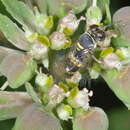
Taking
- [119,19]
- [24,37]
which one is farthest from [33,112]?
[119,19]

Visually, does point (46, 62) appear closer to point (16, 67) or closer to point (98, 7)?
point (16, 67)

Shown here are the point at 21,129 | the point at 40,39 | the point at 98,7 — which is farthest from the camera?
the point at 98,7

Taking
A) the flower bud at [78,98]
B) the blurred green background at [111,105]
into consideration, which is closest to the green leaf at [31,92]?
the flower bud at [78,98]

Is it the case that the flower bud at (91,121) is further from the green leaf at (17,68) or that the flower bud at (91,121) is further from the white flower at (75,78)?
the green leaf at (17,68)

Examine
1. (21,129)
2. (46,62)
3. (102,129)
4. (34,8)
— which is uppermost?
(34,8)

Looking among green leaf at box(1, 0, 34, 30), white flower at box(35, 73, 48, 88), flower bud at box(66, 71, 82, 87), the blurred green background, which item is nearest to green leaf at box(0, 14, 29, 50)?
green leaf at box(1, 0, 34, 30)

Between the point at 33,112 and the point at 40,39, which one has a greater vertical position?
the point at 40,39
